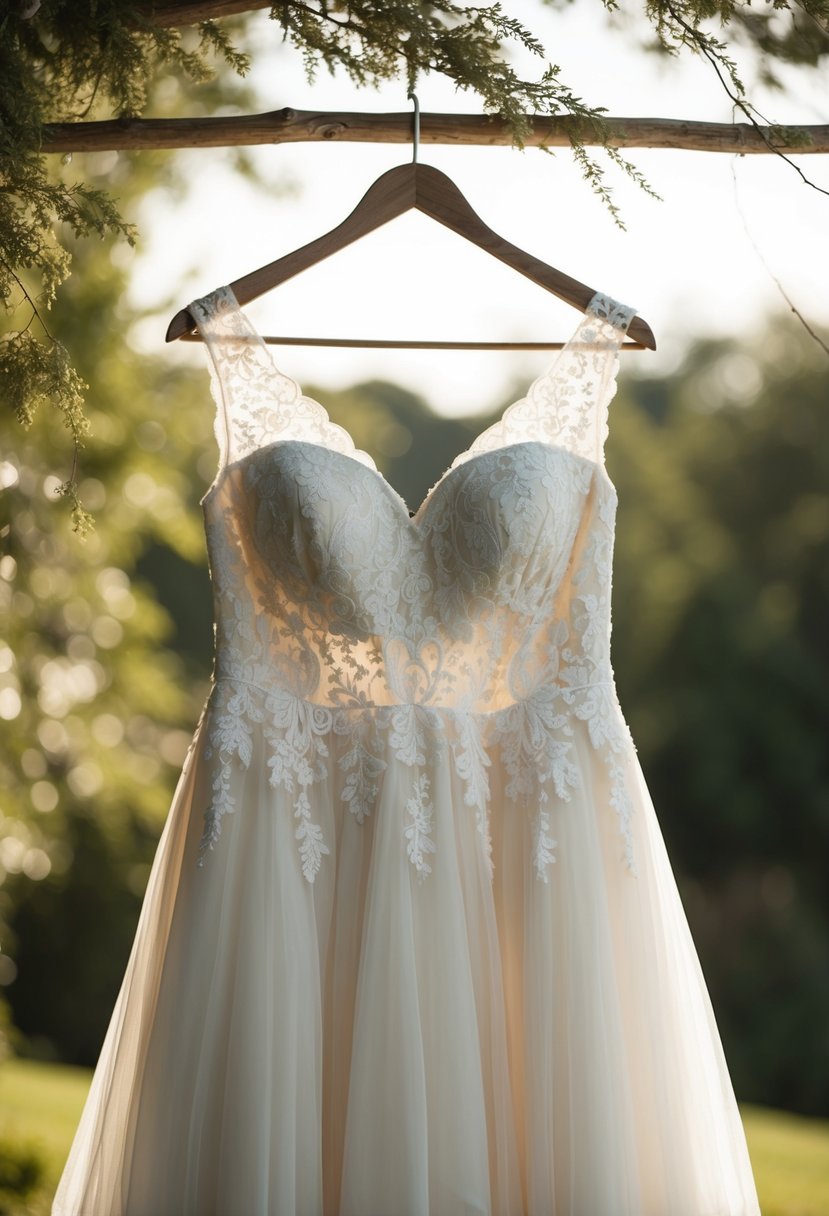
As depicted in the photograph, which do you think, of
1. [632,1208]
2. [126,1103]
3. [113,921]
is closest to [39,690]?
[126,1103]

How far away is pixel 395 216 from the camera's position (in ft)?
6.45

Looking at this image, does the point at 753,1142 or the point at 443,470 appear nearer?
the point at 753,1142

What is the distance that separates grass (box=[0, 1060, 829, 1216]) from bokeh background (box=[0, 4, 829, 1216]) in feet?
0.11

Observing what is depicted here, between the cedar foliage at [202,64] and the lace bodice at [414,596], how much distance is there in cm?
26

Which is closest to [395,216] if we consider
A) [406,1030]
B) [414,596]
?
[414,596]

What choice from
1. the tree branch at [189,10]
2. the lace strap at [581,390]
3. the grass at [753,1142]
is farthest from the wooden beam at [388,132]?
the grass at [753,1142]

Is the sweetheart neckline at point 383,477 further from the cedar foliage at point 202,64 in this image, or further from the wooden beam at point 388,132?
the wooden beam at point 388,132

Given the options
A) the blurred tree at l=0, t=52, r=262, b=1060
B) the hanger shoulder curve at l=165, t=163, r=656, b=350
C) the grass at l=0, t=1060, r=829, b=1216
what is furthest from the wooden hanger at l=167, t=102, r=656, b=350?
the grass at l=0, t=1060, r=829, b=1216

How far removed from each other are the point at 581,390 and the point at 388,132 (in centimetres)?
58

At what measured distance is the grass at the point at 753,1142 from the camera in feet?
15.4

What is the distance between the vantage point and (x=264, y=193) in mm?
4332

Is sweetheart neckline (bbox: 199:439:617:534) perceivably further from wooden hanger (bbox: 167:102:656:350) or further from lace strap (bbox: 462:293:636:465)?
wooden hanger (bbox: 167:102:656:350)

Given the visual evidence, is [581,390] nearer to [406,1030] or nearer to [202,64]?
[202,64]

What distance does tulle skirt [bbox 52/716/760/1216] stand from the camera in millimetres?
1658
